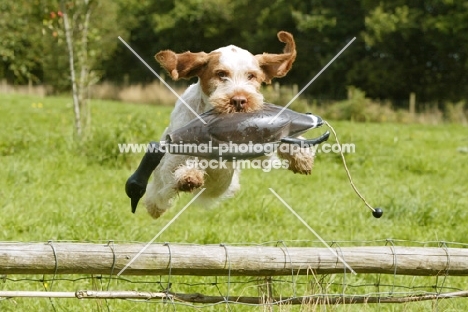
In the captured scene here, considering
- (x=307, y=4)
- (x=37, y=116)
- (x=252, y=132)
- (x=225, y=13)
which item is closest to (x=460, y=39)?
(x=307, y=4)

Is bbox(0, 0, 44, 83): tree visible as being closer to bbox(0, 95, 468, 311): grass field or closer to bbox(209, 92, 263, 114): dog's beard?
bbox(0, 95, 468, 311): grass field

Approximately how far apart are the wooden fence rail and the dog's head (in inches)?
34.4

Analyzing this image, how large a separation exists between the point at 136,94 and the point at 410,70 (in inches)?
560

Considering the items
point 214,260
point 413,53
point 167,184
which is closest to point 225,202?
point 167,184

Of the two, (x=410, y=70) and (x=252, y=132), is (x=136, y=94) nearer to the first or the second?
(x=410, y=70)

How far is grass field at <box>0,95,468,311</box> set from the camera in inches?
228

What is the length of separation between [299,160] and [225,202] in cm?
356

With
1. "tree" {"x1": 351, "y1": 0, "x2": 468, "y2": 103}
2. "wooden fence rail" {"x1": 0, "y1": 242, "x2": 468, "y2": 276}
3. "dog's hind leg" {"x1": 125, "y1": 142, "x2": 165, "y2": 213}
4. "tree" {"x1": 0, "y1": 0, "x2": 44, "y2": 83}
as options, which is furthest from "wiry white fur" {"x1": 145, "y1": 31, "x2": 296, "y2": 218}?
"tree" {"x1": 351, "y1": 0, "x2": 468, "y2": 103}

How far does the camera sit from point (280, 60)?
4109 mm

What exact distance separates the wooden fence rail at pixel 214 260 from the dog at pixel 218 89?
41 centimetres

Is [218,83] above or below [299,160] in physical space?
above

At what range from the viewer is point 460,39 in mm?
32156

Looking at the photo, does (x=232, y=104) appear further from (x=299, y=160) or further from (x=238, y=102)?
Answer: (x=299, y=160)

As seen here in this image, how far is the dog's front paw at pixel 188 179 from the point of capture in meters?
3.48
